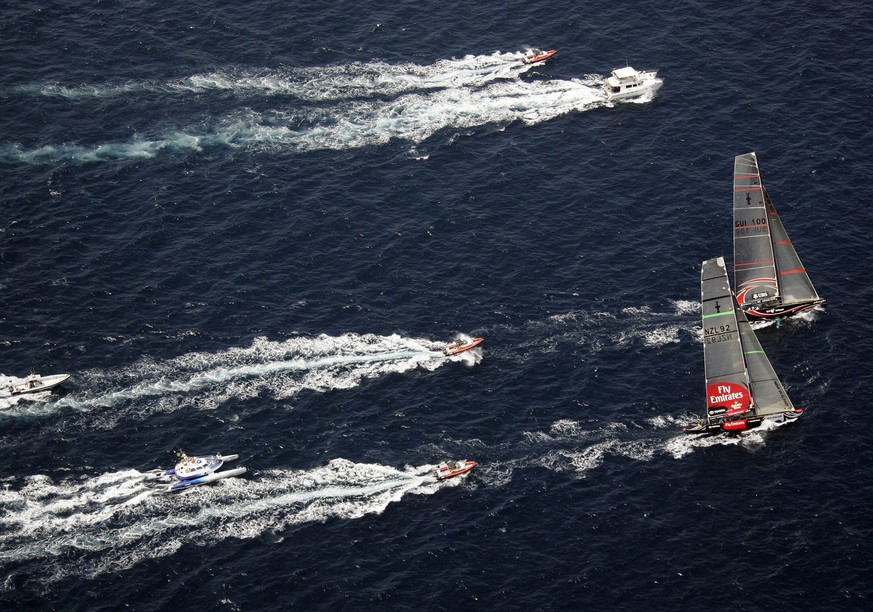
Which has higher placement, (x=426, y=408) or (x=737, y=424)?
(x=426, y=408)

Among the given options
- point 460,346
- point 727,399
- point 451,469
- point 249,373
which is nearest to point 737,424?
point 727,399

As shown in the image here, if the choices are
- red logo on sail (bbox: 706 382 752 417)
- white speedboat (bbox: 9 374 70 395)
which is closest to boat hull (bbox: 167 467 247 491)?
white speedboat (bbox: 9 374 70 395)

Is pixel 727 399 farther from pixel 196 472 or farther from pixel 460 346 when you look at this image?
pixel 196 472

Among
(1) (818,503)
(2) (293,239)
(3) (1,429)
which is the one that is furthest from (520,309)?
(3) (1,429)

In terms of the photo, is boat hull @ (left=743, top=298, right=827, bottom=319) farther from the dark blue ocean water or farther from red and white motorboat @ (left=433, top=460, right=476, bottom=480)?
red and white motorboat @ (left=433, top=460, right=476, bottom=480)

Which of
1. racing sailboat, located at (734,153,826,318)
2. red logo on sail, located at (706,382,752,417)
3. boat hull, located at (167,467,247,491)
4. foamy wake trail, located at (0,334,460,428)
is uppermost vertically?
racing sailboat, located at (734,153,826,318)

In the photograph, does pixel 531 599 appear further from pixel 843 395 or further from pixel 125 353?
pixel 125 353

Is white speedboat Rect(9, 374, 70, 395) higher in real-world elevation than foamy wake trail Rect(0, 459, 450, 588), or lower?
higher
